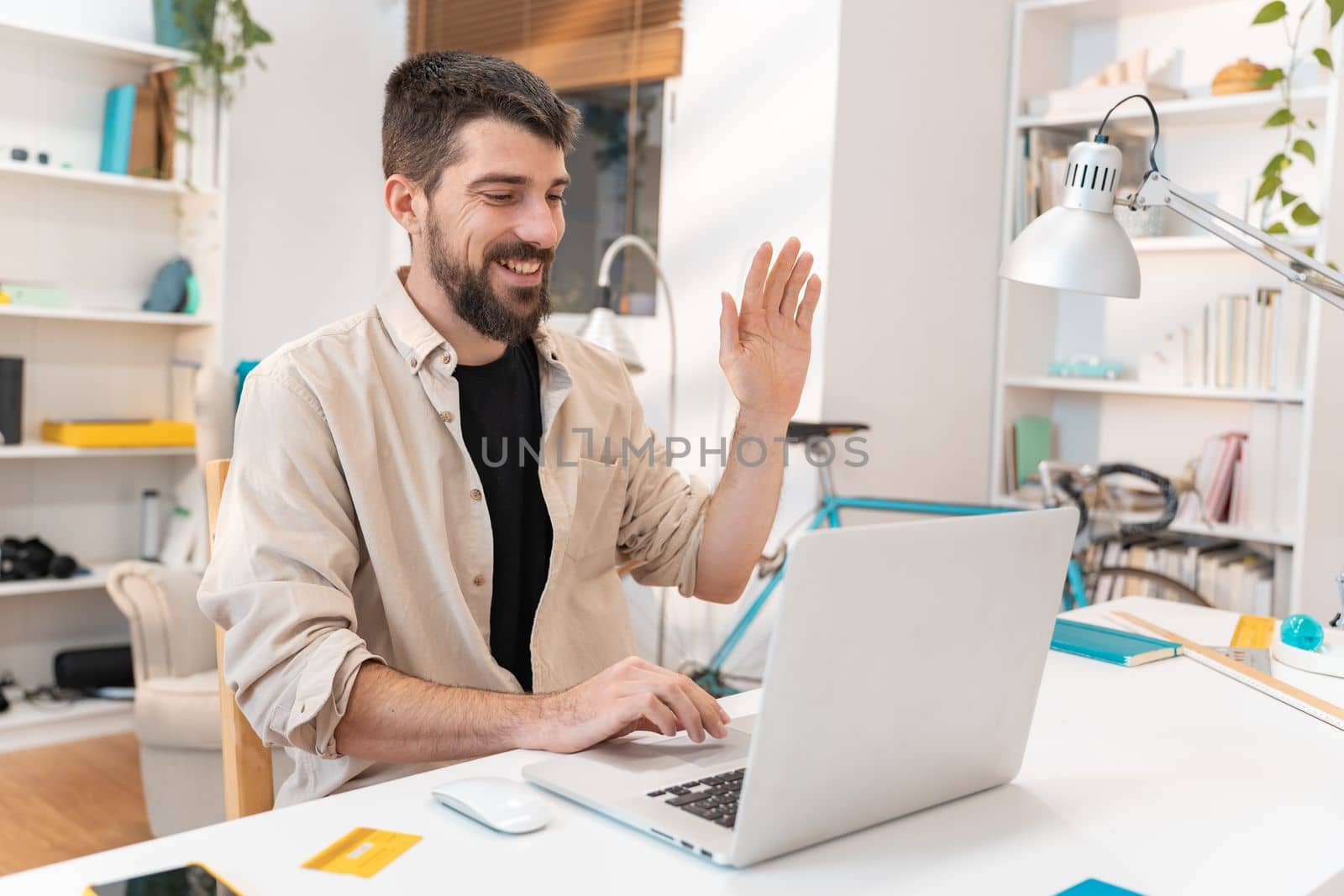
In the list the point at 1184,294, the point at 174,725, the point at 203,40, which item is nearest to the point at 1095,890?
the point at 174,725

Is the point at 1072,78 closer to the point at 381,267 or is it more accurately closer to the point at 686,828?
the point at 381,267

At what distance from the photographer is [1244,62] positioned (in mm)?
3240

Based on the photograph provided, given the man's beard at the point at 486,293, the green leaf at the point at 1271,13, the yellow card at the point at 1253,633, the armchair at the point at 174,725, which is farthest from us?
the green leaf at the point at 1271,13

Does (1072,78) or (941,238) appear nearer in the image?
(941,238)

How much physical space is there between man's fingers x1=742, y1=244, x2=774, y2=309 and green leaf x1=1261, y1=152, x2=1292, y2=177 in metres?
2.09

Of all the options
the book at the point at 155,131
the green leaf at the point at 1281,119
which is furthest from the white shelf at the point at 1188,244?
the book at the point at 155,131

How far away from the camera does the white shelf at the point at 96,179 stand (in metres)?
3.42

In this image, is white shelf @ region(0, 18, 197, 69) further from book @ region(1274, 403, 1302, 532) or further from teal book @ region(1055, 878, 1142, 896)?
teal book @ region(1055, 878, 1142, 896)

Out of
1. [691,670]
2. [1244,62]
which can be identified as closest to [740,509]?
[691,670]

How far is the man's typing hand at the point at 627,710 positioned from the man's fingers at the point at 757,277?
0.53 metres

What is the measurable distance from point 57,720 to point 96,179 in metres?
1.56

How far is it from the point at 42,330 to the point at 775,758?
347 centimetres

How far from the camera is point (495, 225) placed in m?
1.59

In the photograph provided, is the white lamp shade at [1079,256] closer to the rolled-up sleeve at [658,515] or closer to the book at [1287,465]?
the rolled-up sleeve at [658,515]
